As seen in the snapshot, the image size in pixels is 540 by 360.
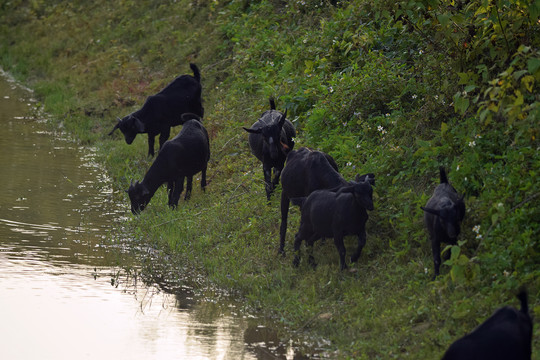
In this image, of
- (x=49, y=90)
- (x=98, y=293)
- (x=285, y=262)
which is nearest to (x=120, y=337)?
(x=98, y=293)

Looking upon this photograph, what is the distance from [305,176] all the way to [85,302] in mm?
2892

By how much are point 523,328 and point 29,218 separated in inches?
305

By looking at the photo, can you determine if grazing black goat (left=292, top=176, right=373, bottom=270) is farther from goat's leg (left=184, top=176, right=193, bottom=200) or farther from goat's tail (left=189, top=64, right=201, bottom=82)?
goat's tail (left=189, top=64, right=201, bottom=82)

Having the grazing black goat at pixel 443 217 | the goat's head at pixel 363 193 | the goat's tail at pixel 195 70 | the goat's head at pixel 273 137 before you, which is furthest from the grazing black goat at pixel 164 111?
the grazing black goat at pixel 443 217

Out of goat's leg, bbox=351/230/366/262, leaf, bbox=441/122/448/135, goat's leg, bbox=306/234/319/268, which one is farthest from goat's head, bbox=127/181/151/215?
leaf, bbox=441/122/448/135

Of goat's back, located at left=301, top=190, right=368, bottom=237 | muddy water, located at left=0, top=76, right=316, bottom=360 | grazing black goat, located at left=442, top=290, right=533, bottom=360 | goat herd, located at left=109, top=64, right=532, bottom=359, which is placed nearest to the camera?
grazing black goat, located at left=442, top=290, right=533, bottom=360

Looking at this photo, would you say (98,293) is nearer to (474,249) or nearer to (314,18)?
(474,249)

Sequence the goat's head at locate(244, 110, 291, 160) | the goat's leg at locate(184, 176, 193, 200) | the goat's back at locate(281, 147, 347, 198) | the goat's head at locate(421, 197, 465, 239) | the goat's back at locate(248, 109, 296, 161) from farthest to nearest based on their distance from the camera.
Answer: the goat's leg at locate(184, 176, 193, 200) < the goat's back at locate(248, 109, 296, 161) < the goat's head at locate(244, 110, 291, 160) < the goat's back at locate(281, 147, 347, 198) < the goat's head at locate(421, 197, 465, 239)

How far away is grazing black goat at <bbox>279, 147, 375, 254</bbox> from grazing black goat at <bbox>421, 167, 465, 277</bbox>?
1.30m

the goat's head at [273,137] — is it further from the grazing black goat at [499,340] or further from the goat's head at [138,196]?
the grazing black goat at [499,340]

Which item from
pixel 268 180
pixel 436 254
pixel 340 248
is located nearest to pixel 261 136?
pixel 268 180

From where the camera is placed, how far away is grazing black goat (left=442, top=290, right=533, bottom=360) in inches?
232

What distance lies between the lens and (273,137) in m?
10.9

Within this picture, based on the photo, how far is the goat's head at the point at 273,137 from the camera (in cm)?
1074
